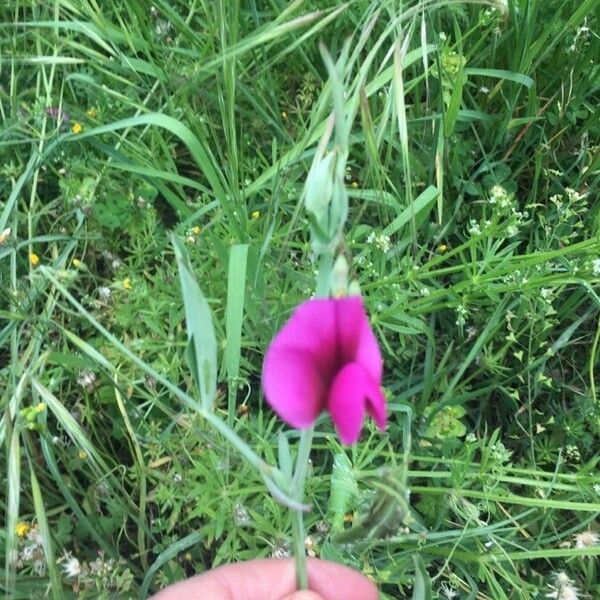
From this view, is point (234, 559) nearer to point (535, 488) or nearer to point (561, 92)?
point (535, 488)

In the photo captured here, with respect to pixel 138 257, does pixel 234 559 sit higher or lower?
lower

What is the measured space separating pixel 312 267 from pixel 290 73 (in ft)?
2.38

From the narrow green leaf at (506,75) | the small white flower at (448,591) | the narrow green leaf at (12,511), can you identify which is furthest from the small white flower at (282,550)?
the narrow green leaf at (506,75)

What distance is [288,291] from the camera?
1526mm

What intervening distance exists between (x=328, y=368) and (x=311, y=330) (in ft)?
0.17

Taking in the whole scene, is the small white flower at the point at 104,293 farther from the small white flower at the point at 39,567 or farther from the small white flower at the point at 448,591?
the small white flower at the point at 448,591

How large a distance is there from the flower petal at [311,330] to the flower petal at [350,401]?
0.10ft

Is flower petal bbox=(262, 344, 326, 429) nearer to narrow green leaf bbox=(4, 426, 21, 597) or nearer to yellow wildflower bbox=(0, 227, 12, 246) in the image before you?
narrow green leaf bbox=(4, 426, 21, 597)

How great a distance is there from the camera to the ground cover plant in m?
1.36

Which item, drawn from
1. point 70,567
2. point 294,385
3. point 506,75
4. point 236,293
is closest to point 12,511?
point 70,567

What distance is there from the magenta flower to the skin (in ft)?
1.80

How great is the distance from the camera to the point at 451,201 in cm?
178

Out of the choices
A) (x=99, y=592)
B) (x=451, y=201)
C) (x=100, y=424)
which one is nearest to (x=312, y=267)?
(x=451, y=201)

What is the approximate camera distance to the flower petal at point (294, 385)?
2.06 ft
